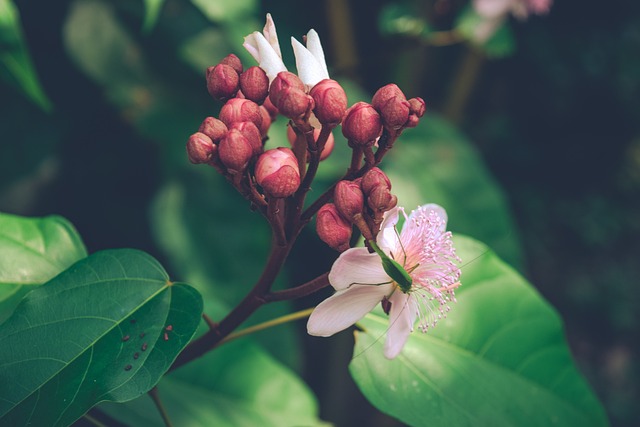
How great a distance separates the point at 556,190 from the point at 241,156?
2429 mm

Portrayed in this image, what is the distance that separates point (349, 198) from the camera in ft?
2.16

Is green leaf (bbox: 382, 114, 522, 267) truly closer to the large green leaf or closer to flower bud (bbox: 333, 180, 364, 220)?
the large green leaf

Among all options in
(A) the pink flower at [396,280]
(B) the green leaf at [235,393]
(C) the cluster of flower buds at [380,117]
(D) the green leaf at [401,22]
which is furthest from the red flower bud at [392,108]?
(D) the green leaf at [401,22]

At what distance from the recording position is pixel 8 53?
1032 millimetres

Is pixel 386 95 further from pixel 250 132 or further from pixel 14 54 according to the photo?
pixel 14 54

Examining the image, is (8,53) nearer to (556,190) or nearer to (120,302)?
(120,302)

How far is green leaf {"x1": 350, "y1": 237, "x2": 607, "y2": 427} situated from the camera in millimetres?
805

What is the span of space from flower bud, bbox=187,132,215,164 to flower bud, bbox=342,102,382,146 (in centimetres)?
14

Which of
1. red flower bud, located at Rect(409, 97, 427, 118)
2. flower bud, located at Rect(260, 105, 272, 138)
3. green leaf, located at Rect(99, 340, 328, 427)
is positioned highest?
red flower bud, located at Rect(409, 97, 427, 118)

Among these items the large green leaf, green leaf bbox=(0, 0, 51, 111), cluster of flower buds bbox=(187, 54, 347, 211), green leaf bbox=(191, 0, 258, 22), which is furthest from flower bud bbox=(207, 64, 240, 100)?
the large green leaf

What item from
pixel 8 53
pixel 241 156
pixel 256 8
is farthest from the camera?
pixel 256 8

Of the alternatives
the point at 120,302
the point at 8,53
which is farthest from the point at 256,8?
the point at 120,302

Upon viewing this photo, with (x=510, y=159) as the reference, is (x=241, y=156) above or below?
above

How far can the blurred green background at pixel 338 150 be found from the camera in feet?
5.12
